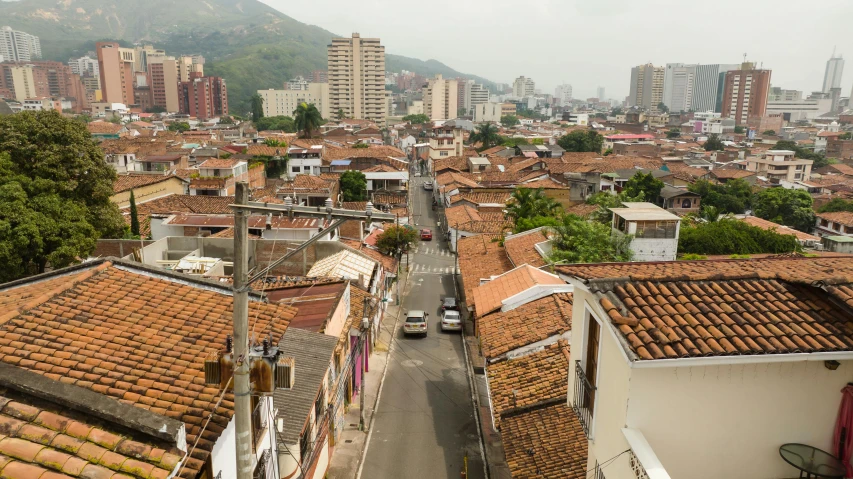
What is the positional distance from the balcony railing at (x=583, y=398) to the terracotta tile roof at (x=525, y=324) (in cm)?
841

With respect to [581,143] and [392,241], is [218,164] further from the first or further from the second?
[581,143]

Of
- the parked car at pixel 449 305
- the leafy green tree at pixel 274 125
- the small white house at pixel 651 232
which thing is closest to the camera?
the small white house at pixel 651 232

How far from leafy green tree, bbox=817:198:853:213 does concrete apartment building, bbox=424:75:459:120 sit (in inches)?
5220

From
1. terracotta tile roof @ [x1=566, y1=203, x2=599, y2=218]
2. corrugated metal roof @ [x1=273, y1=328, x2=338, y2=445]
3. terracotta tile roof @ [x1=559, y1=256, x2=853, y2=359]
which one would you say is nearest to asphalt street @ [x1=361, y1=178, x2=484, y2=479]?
corrugated metal roof @ [x1=273, y1=328, x2=338, y2=445]

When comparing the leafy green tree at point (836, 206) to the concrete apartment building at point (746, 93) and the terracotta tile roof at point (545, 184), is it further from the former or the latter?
the concrete apartment building at point (746, 93)

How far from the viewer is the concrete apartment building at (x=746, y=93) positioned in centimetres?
16262

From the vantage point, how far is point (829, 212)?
2089 inches

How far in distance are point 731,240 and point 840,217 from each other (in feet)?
86.9

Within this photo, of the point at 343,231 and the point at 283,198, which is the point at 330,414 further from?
the point at 283,198

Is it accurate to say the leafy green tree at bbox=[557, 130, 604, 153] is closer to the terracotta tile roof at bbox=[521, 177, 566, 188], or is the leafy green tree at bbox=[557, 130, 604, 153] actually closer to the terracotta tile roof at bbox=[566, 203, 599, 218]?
the terracotta tile roof at bbox=[521, 177, 566, 188]

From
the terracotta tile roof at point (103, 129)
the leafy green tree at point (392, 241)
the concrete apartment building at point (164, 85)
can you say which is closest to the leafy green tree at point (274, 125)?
the terracotta tile roof at point (103, 129)

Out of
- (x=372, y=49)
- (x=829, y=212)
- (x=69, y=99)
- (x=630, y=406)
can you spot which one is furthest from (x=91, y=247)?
(x=69, y=99)

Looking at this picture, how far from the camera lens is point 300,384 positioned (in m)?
9.70

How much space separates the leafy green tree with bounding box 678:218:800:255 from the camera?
31.1m
